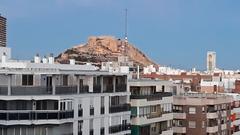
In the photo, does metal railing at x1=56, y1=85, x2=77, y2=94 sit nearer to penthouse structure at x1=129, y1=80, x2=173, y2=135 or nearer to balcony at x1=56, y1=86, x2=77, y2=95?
A: balcony at x1=56, y1=86, x2=77, y2=95

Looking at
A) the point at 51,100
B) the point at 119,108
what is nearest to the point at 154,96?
the point at 119,108

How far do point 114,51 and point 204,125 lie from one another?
345ft

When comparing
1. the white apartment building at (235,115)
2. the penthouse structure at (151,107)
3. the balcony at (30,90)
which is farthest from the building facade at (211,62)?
the balcony at (30,90)

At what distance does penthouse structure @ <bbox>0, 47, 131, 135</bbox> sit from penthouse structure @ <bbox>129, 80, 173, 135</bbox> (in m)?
7.37

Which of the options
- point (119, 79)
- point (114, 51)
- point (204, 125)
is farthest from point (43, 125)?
point (114, 51)

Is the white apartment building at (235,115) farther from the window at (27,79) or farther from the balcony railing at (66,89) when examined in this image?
the window at (27,79)

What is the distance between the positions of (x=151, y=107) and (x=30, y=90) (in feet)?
69.1

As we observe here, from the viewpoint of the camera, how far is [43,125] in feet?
155

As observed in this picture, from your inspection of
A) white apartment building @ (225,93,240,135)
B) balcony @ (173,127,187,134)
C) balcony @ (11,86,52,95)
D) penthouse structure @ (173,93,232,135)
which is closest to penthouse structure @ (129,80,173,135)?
penthouse structure @ (173,93,232,135)

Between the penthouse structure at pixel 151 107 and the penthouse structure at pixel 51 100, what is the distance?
290 inches

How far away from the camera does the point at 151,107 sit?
2566 inches

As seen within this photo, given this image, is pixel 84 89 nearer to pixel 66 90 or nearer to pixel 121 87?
pixel 66 90

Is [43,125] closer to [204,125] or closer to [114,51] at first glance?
[204,125]

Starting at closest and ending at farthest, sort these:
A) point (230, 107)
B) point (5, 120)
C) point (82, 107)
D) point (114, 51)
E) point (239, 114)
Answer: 1. point (5, 120)
2. point (82, 107)
3. point (230, 107)
4. point (239, 114)
5. point (114, 51)
